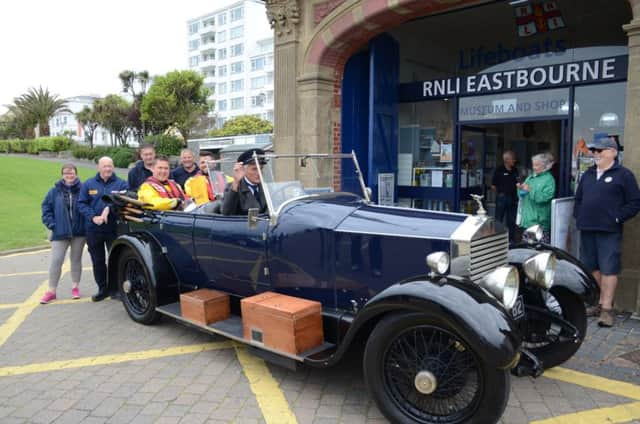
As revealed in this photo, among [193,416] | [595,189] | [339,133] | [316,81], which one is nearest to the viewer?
[193,416]

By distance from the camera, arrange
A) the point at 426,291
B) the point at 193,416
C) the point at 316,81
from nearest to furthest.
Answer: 1. the point at 426,291
2. the point at 193,416
3. the point at 316,81

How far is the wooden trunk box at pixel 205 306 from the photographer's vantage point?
410cm

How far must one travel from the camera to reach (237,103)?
72562 millimetres

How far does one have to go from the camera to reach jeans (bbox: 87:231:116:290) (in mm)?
5879

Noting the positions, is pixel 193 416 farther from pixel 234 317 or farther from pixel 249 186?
pixel 249 186

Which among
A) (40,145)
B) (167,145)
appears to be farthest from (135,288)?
(40,145)

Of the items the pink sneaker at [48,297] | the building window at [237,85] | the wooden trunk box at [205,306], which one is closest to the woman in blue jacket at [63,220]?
the pink sneaker at [48,297]

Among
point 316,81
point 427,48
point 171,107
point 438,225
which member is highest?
point 171,107

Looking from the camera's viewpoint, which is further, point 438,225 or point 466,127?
point 466,127

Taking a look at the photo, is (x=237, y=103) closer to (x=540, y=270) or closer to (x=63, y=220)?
(x=63, y=220)

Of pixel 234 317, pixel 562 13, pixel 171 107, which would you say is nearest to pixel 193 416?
pixel 234 317

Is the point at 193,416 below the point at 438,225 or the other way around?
below

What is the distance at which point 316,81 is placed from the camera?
7465 millimetres

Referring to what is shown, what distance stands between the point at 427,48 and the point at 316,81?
9.36ft
